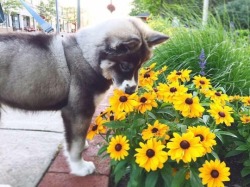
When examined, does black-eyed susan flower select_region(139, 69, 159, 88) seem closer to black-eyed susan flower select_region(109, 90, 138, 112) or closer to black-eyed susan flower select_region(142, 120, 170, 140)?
black-eyed susan flower select_region(109, 90, 138, 112)

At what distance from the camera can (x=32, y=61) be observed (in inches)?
85.1

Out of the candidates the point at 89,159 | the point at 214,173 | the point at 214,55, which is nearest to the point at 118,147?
the point at 214,173

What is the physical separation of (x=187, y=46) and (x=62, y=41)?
1.78 meters

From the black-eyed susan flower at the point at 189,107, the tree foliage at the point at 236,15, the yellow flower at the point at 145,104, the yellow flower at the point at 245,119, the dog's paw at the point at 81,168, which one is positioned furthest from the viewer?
the tree foliage at the point at 236,15

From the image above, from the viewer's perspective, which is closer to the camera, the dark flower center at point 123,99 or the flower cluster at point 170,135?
the flower cluster at point 170,135

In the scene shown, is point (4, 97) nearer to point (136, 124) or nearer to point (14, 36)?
point (14, 36)

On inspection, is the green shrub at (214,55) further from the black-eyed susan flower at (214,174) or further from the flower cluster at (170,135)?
the black-eyed susan flower at (214,174)

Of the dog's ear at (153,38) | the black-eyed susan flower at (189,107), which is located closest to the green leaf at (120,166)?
the black-eyed susan flower at (189,107)

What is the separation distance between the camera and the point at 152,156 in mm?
1557

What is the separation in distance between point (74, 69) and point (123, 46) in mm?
441

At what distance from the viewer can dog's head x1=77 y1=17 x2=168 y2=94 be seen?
6.81 feet

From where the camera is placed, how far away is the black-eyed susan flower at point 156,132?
1707mm

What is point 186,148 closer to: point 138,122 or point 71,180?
point 138,122

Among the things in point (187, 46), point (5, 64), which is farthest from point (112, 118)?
point (187, 46)
